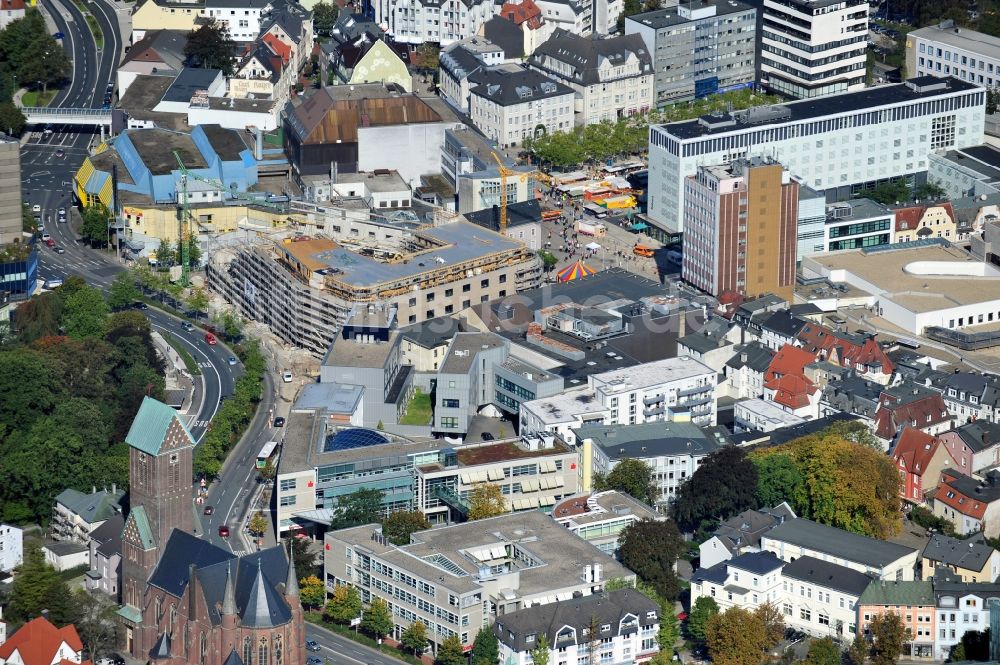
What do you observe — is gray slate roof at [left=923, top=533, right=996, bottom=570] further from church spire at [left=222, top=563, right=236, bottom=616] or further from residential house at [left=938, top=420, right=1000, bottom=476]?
church spire at [left=222, top=563, right=236, bottom=616]

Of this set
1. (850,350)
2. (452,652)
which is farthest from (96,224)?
(452,652)

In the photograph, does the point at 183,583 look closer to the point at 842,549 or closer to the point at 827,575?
the point at 827,575

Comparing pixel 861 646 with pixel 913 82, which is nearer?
pixel 861 646

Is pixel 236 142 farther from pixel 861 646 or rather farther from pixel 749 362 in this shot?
pixel 861 646

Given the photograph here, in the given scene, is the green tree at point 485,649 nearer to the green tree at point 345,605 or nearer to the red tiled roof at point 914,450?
the green tree at point 345,605

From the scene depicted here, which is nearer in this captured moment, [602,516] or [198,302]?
[602,516]

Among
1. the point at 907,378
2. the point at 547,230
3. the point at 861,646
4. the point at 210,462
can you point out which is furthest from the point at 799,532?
the point at 547,230
